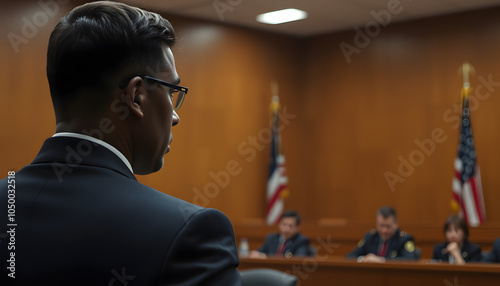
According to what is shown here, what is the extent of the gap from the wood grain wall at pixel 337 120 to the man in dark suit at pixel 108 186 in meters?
7.87

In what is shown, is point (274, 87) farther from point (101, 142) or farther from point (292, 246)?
point (101, 142)

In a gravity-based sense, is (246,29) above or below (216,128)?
above

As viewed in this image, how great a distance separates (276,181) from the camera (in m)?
10.1

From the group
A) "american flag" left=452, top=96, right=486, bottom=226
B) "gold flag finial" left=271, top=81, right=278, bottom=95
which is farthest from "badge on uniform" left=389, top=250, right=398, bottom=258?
"gold flag finial" left=271, top=81, right=278, bottom=95

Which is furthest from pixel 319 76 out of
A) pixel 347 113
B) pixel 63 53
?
pixel 63 53

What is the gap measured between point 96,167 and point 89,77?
0.42ft

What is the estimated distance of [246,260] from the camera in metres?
6.43

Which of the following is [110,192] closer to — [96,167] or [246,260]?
[96,167]

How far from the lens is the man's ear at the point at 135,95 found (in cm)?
90

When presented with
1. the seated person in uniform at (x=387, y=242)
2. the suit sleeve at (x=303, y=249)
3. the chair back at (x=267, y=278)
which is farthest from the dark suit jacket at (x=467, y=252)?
the chair back at (x=267, y=278)

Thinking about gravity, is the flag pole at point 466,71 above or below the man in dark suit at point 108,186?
above

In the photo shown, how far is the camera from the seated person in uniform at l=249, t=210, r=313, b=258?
779 cm

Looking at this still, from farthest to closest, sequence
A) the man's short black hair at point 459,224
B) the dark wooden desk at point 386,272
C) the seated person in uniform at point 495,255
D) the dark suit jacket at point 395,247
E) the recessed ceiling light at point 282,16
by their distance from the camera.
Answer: the recessed ceiling light at point 282,16
the dark suit jacket at point 395,247
the man's short black hair at point 459,224
the seated person in uniform at point 495,255
the dark wooden desk at point 386,272

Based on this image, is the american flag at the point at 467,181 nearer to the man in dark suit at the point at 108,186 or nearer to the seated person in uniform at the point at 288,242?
the seated person in uniform at the point at 288,242
